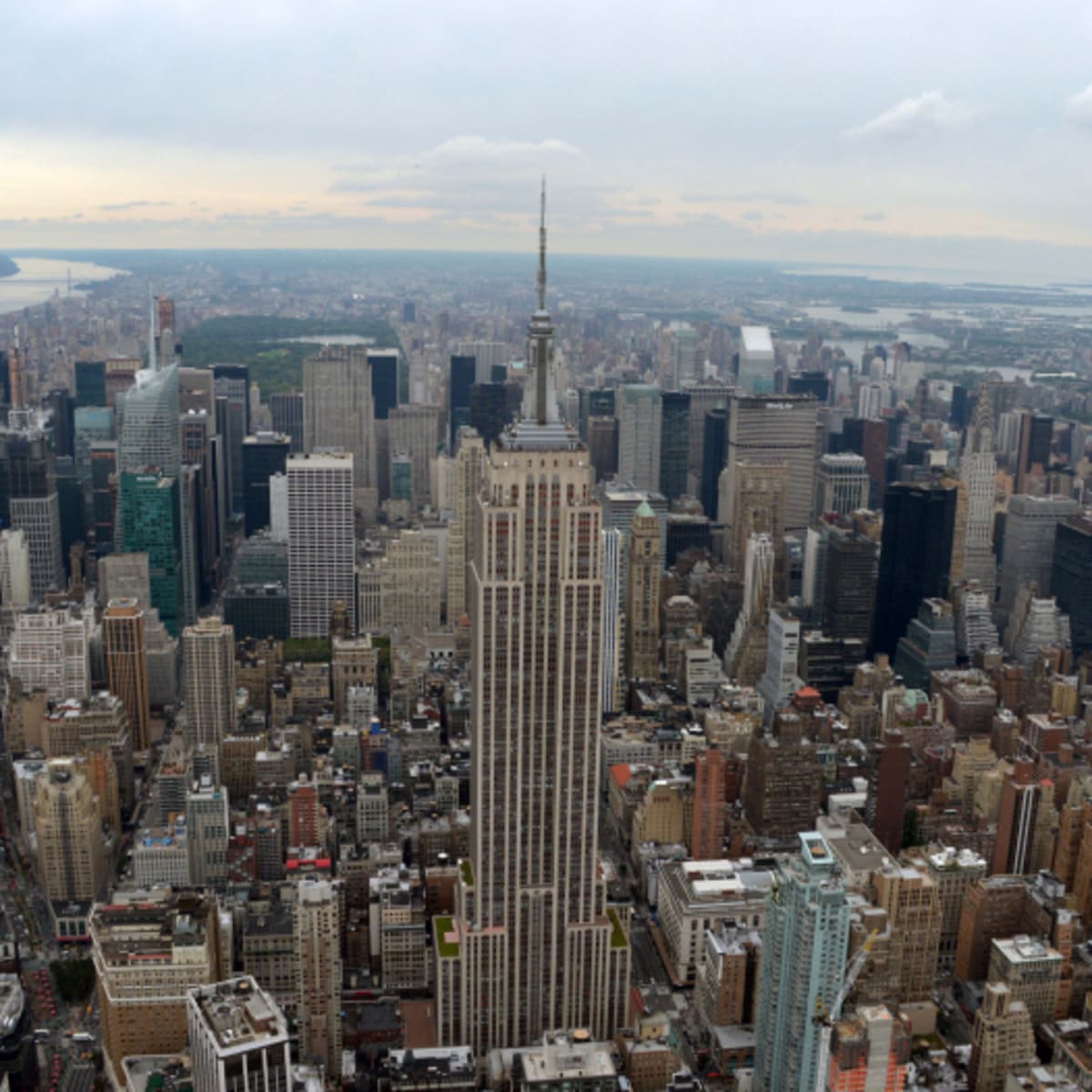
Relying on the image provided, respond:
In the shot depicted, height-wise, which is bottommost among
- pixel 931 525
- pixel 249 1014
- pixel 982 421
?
pixel 249 1014

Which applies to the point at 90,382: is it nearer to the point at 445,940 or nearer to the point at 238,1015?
the point at 445,940

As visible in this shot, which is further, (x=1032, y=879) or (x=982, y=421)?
(x=982, y=421)

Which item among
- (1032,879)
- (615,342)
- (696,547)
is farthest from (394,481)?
(1032,879)

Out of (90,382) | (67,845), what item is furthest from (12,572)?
(67,845)

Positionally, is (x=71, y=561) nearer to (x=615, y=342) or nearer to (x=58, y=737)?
(x=58, y=737)

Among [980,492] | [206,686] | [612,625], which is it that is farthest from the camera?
[980,492]

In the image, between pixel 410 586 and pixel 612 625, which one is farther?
pixel 410 586

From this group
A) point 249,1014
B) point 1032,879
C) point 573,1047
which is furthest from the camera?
point 1032,879

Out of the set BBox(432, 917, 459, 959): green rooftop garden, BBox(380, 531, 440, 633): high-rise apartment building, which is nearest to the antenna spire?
BBox(432, 917, 459, 959): green rooftop garden
